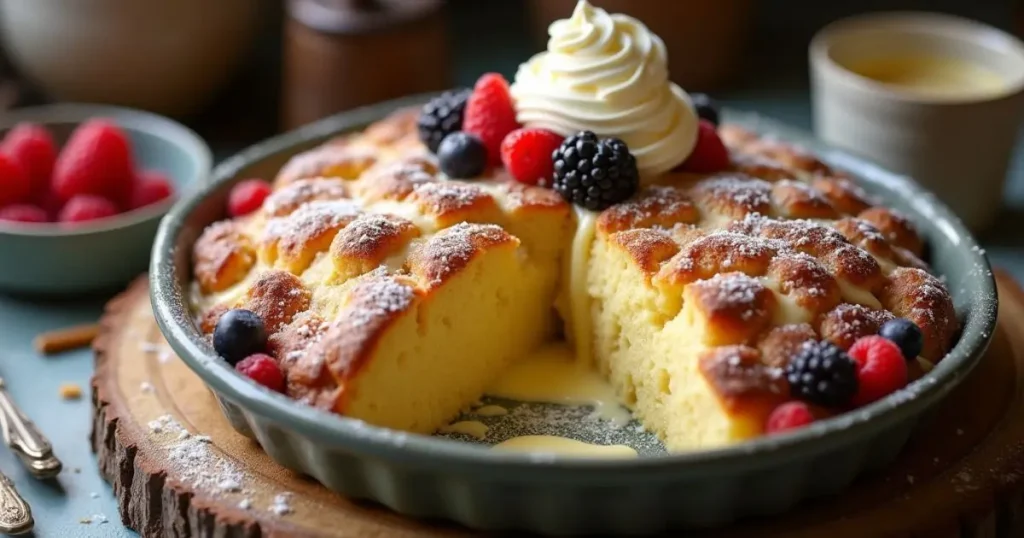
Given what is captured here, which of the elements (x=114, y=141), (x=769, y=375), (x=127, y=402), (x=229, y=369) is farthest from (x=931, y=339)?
(x=114, y=141)

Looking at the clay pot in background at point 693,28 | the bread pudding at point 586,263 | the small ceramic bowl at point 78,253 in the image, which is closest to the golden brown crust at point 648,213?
the bread pudding at point 586,263

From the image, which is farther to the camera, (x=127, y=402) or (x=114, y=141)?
(x=114, y=141)

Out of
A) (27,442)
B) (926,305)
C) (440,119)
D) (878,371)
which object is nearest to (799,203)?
(926,305)

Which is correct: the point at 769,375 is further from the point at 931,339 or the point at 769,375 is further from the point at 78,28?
the point at 78,28

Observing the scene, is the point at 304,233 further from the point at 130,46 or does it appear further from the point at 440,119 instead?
the point at 130,46

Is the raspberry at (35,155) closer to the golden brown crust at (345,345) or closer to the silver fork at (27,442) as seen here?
the silver fork at (27,442)
